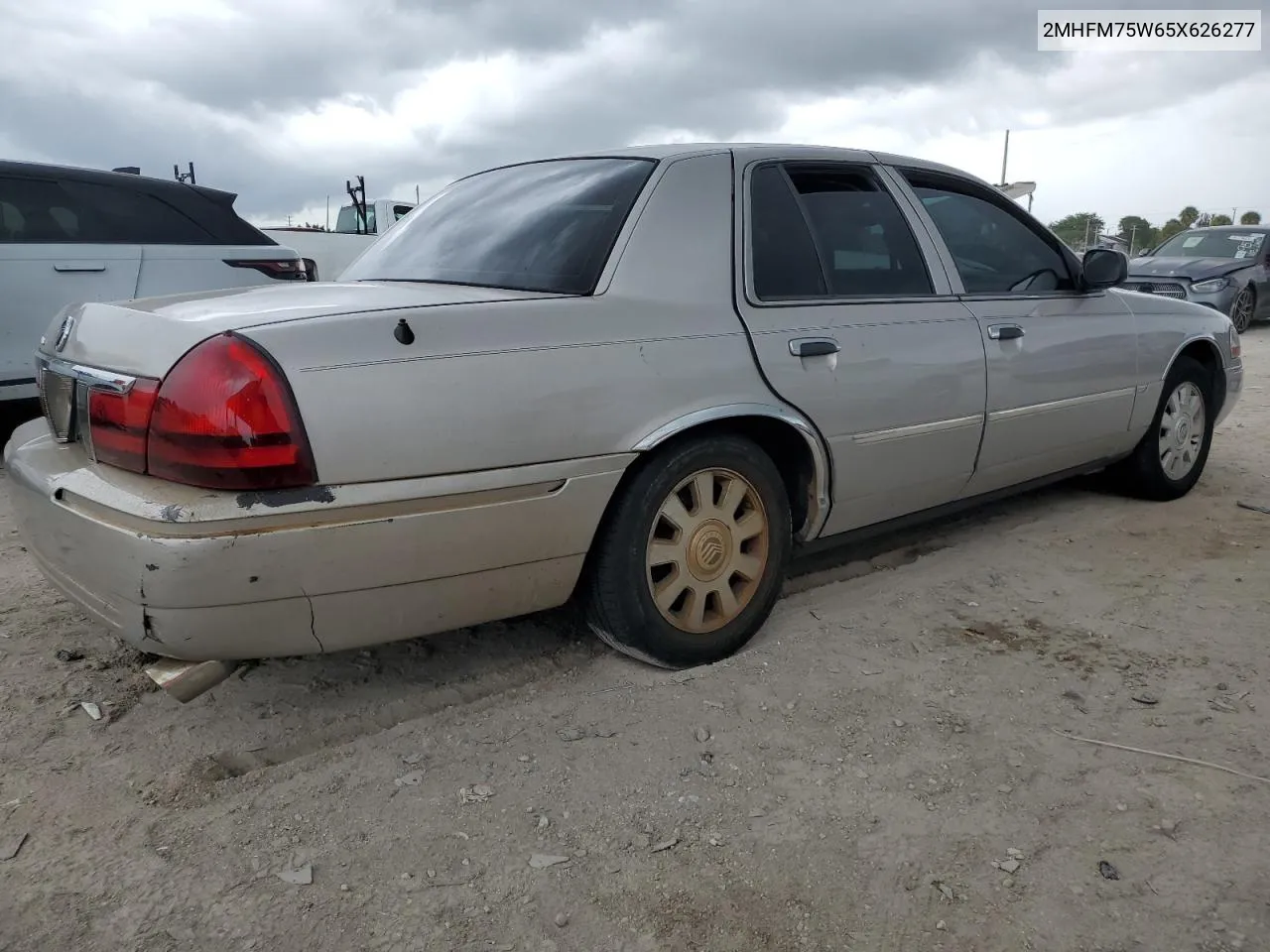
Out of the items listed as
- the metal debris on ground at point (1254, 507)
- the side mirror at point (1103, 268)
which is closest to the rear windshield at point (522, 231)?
the side mirror at point (1103, 268)

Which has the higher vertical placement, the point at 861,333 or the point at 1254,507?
the point at 861,333

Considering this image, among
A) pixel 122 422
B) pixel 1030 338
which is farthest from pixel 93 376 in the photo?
pixel 1030 338

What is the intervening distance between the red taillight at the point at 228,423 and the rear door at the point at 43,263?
3.80 metres

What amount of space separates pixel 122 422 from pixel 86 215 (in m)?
3.99

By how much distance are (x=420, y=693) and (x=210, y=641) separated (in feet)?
2.26

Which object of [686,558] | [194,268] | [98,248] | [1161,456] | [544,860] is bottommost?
[544,860]

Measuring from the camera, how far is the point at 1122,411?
4.09m

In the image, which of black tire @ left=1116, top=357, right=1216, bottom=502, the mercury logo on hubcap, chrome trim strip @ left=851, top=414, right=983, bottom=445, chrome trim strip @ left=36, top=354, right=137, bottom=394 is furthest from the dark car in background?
chrome trim strip @ left=36, top=354, right=137, bottom=394

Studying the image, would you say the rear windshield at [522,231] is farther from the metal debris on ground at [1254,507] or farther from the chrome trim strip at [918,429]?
the metal debris on ground at [1254,507]

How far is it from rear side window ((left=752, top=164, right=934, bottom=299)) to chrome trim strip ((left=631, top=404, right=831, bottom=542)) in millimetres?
365

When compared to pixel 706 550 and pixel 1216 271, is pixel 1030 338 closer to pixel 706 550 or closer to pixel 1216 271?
pixel 706 550

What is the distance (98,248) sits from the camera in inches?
207

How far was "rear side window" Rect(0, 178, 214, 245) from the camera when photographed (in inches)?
202

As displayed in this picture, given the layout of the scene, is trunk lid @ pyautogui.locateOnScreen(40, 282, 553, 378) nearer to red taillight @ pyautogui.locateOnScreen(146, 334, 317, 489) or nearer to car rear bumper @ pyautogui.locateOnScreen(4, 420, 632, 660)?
red taillight @ pyautogui.locateOnScreen(146, 334, 317, 489)
